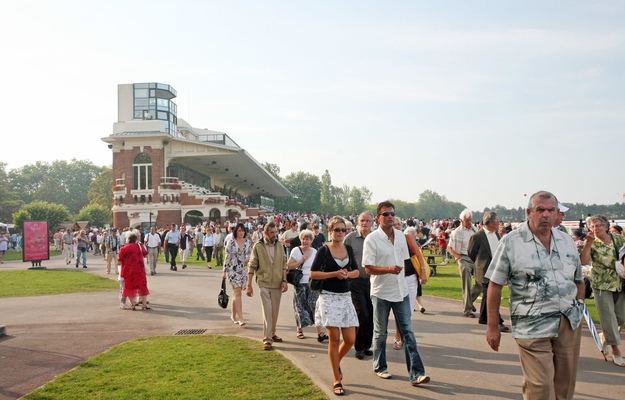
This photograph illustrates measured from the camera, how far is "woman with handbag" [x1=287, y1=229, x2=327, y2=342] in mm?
7535

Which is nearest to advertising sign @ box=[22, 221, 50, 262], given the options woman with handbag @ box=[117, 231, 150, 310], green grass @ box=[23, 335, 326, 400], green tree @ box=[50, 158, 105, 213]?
woman with handbag @ box=[117, 231, 150, 310]

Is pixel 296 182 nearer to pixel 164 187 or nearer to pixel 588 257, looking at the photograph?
pixel 164 187

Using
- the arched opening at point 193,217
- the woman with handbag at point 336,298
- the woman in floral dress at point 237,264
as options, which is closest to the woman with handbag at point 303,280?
the woman in floral dress at point 237,264

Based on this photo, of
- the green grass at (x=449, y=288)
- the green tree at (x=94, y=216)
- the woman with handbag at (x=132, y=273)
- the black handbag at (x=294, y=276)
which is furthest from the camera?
the green tree at (x=94, y=216)

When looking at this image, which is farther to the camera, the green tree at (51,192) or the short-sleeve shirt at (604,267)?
the green tree at (51,192)

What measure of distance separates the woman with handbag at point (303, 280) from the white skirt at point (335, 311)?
6.86ft

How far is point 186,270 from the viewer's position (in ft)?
63.8

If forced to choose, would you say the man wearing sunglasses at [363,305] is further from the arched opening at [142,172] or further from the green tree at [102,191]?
the green tree at [102,191]

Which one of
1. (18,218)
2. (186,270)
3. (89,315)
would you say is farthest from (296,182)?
(89,315)

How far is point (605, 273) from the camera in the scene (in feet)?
20.6

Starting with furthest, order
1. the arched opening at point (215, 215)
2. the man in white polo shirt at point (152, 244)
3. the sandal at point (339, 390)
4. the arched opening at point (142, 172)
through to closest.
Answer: the arched opening at point (215, 215)
the arched opening at point (142, 172)
the man in white polo shirt at point (152, 244)
the sandal at point (339, 390)

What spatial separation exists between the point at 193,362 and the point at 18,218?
60.2 metres

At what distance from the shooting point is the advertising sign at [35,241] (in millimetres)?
21000

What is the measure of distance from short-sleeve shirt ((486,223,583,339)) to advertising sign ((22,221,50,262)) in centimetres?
2223
